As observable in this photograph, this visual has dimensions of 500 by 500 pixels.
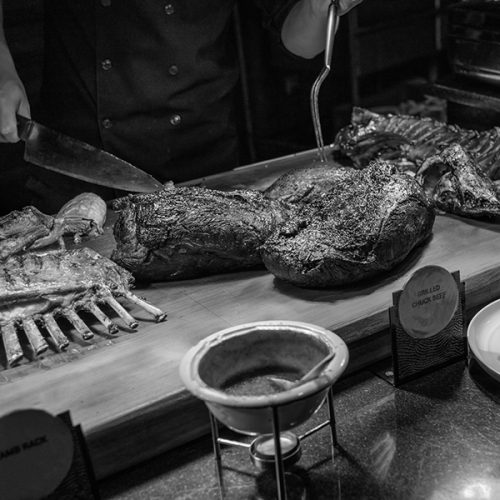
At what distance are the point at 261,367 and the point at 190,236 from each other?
41.1 inches

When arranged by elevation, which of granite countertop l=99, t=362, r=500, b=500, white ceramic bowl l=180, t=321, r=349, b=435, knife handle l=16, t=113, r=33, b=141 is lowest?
granite countertop l=99, t=362, r=500, b=500

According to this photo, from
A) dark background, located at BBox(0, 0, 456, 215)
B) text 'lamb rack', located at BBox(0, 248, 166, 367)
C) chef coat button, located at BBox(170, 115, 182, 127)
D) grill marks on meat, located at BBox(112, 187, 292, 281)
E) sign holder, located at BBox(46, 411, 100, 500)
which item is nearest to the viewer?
sign holder, located at BBox(46, 411, 100, 500)

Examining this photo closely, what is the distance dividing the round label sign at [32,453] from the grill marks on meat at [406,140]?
2544 millimetres

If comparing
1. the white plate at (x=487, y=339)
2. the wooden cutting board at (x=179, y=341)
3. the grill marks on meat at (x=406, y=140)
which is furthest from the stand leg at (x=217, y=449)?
the grill marks on meat at (x=406, y=140)

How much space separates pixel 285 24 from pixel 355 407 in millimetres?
2701

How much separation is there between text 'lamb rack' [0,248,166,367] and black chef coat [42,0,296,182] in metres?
1.64

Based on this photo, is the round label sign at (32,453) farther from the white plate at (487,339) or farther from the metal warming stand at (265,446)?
the white plate at (487,339)

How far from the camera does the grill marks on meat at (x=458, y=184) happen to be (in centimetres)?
310

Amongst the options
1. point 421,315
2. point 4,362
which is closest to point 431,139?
point 421,315

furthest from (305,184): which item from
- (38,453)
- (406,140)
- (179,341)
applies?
(38,453)

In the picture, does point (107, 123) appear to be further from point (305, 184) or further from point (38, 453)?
point (38, 453)

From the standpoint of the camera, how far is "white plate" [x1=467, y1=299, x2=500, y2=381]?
7.04ft

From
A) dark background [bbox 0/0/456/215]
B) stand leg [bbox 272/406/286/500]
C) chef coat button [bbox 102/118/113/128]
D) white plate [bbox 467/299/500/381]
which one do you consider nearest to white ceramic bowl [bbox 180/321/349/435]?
stand leg [bbox 272/406/286/500]

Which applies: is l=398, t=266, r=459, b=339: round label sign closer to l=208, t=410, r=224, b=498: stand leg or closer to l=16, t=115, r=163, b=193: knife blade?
l=208, t=410, r=224, b=498: stand leg
